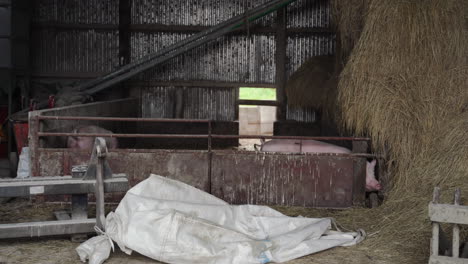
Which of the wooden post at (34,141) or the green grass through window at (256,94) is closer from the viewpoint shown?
the wooden post at (34,141)

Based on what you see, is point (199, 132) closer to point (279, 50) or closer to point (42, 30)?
point (279, 50)

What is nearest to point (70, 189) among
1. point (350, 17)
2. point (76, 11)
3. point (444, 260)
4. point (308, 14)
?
point (444, 260)

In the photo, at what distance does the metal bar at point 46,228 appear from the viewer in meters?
4.99

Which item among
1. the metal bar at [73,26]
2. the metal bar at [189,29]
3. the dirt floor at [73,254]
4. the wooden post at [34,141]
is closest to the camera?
the dirt floor at [73,254]

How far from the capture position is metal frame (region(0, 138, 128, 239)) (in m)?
5.02

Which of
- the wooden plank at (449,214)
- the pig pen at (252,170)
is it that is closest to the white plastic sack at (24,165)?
the pig pen at (252,170)

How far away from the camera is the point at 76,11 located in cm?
1255

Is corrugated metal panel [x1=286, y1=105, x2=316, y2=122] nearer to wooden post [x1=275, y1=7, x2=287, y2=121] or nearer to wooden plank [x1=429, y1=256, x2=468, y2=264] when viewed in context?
wooden post [x1=275, y1=7, x2=287, y2=121]

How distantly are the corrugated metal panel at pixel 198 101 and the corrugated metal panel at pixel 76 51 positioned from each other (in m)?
1.12

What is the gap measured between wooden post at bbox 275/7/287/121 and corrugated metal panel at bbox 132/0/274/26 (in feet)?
2.33

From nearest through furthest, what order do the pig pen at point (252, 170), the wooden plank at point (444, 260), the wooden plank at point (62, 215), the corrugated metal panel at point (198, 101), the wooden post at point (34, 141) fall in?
the wooden plank at point (444, 260)
the wooden plank at point (62, 215)
the wooden post at point (34, 141)
the pig pen at point (252, 170)
the corrugated metal panel at point (198, 101)

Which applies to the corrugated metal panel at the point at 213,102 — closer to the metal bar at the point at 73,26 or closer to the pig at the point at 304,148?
the metal bar at the point at 73,26

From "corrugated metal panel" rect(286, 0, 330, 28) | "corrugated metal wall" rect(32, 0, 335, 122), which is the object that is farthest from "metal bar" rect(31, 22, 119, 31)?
"corrugated metal panel" rect(286, 0, 330, 28)

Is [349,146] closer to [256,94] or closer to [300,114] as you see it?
[300,114]
